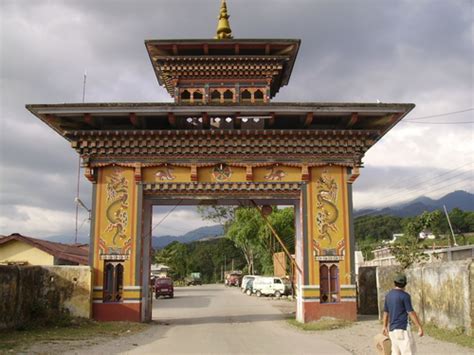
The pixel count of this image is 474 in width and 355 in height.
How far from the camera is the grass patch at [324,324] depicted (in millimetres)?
15159

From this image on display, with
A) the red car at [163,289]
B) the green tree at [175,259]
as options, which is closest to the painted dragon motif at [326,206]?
the red car at [163,289]

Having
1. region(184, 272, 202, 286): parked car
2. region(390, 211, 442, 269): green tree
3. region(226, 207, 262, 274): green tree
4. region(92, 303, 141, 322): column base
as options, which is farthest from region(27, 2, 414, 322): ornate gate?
region(184, 272, 202, 286): parked car

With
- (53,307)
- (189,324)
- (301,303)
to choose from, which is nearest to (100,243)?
(53,307)

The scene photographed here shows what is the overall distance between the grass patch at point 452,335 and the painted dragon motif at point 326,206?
4.63 meters

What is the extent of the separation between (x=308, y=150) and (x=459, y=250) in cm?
1583

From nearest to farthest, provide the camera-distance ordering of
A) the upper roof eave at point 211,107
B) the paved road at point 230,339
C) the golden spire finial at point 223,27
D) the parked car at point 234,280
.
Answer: the paved road at point 230,339 < the upper roof eave at point 211,107 < the golden spire finial at point 223,27 < the parked car at point 234,280

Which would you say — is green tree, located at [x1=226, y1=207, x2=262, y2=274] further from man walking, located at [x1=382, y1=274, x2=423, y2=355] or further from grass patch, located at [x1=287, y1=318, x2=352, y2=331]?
man walking, located at [x1=382, y1=274, x2=423, y2=355]

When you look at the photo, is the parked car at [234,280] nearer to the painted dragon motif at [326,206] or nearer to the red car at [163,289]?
the red car at [163,289]

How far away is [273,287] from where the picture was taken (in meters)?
35.8

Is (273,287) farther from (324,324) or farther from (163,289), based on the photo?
(324,324)

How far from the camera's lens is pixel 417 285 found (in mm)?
Answer: 14750

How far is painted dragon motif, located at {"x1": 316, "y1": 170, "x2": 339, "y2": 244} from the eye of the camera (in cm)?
1692

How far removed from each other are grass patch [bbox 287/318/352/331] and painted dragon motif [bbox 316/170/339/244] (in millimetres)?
2578

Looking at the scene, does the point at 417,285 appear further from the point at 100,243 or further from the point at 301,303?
the point at 100,243
